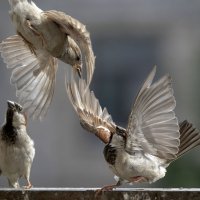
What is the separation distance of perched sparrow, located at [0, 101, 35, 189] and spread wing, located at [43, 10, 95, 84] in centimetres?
70

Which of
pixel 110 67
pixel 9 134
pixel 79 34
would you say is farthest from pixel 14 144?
pixel 110 67

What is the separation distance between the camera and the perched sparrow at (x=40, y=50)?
132 inches

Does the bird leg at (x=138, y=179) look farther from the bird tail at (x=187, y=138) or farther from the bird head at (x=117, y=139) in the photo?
the bird tail at (x=187, y=138)

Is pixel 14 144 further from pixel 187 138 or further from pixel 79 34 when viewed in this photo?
pixel 79 34

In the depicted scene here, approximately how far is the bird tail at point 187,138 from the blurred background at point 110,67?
7.35 m

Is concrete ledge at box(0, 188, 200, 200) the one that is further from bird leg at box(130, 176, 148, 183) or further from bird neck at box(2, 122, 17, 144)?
bird neck at box(2, 122, 17, 144)

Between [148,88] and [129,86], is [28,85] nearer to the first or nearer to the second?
[148,88]

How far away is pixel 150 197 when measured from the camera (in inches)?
125

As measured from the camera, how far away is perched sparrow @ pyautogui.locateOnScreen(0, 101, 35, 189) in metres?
4.00

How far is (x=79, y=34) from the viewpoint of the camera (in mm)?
3328

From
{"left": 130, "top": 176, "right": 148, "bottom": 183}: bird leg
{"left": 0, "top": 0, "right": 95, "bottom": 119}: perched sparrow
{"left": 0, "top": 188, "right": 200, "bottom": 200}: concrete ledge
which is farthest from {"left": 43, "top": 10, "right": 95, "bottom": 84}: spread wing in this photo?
{"left": 130, "top": 176, "right": 148, "bottom": 183}: bird leg

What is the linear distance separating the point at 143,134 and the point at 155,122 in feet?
0.21

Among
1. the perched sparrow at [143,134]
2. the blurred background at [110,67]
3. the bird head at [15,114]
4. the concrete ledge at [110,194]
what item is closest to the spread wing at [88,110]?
the perched sparrow at [143,134]

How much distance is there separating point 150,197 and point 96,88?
8.51m
